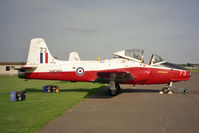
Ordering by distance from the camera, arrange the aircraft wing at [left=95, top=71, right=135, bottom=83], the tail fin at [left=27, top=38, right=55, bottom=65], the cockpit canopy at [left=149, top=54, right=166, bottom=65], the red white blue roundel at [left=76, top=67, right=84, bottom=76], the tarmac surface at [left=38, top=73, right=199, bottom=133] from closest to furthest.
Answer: the tarmac surface at [left=38, top=73, right=199, bottom=133], the aircraft wing at [left=95, top=71, right=135, bottom=83], the cockpit canopy at [left=149, top=54, right=166, bottom=65], the red white blue roundel at [left=76, top=67, right=84, bottom=76], the tail fin at [left=27, top=38, right=55, bottom=65]

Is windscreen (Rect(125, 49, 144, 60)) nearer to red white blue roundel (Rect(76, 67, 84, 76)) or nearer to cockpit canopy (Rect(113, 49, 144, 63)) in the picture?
cockpit canopy (Rect(113, 49, 144, 63))

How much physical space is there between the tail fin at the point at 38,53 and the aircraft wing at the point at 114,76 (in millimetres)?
4166

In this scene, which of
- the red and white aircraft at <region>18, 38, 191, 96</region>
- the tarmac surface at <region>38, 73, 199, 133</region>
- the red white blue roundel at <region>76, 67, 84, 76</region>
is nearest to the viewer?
the tarmac surface at <region>38, 73, 199, 133</region>

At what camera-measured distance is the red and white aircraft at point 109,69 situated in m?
10.0

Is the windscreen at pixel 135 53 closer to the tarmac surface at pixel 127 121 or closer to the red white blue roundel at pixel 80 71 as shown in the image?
the red white blue roundel at pixel 80 71

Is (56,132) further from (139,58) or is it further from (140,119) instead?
(139,58)

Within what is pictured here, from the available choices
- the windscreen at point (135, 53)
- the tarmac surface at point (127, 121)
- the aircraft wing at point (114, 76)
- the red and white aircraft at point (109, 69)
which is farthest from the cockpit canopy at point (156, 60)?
the tarmac surface at point (127, 121)

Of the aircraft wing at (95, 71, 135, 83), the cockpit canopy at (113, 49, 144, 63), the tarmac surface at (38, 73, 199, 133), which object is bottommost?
the tarmac surface at (38, 73, 199, 133)

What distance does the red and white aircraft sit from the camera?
10.0m

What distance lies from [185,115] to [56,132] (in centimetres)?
450

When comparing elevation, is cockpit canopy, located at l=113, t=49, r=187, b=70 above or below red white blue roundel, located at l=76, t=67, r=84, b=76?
above

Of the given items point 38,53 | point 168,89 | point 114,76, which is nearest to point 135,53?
point 114,76

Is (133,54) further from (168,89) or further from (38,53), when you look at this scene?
(38,53)

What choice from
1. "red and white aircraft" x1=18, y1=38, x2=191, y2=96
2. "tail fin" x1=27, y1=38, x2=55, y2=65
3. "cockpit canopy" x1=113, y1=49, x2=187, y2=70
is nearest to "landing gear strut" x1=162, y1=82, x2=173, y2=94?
"red and white aircraft" x1=18, y1=38, x2=191, y2=96
